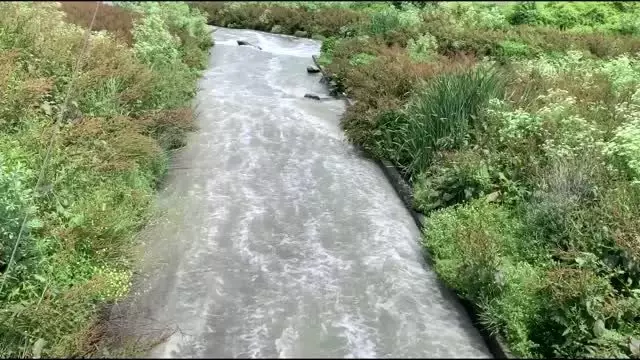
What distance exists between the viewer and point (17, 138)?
6.78 meters

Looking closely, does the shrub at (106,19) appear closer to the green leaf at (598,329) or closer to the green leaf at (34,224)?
the green leaf at (34,224)

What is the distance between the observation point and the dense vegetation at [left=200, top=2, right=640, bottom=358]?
4.65 metres

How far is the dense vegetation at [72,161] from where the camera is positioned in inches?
188

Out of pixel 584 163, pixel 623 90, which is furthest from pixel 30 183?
pixel 623 90

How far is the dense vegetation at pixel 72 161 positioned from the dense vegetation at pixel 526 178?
9.81ft

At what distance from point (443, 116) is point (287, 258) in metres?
2.92

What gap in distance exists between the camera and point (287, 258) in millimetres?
5594

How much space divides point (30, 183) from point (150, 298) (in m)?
2.12

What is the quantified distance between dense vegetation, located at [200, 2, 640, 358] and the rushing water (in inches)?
15.4

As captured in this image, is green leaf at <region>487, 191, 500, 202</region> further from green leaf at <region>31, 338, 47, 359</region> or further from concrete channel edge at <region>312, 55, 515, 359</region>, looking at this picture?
green leaf at <region>31, 338, 47, 359</region>

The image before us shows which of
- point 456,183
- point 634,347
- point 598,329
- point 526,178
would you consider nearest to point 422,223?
point 456,183

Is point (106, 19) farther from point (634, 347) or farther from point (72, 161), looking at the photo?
point (634, 347)

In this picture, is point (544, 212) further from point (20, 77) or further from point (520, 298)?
point (20, 77)

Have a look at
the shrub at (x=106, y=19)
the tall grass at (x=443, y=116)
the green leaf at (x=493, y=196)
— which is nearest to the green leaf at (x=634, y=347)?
the green leaf at (x=493, y=196)
